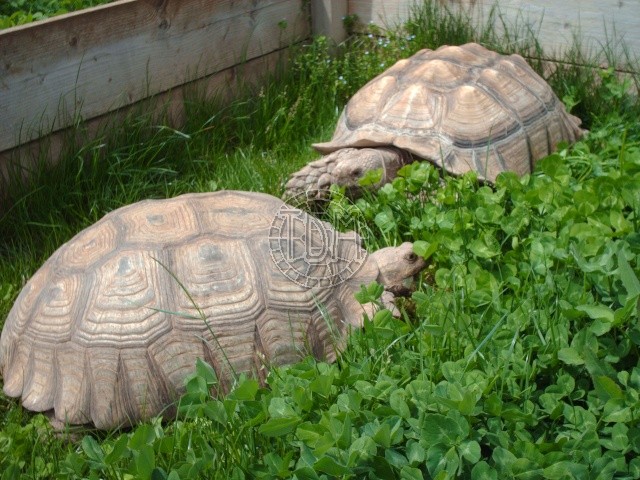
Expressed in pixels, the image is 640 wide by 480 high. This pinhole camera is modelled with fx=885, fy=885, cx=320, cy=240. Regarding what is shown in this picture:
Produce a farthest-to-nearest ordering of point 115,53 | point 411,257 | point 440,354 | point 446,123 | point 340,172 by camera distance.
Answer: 1. point 115,53
2. point 446,123
3. point 340,172
4. point 411,257
5. point 440,354

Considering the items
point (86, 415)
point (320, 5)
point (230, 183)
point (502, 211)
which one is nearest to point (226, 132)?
point (230, 183)

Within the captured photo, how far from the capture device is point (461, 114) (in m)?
4.25

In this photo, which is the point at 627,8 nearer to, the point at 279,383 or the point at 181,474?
the point at 279,383

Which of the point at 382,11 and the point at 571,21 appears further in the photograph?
the point at 382,11

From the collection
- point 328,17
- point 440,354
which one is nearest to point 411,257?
point 440,354

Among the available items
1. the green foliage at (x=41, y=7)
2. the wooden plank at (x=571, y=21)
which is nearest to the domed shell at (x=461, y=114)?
the wooden plank at (x=571, y=21)

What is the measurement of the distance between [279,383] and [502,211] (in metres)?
1.25

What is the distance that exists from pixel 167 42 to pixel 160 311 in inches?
88.5

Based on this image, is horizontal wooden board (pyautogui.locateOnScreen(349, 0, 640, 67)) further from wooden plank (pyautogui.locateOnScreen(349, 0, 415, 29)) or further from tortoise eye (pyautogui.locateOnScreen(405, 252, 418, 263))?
tortoise eye (pyautogui.locateOnScreen(405, 252, 418, 263))

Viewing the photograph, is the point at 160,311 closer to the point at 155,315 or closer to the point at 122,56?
the point at 155,315

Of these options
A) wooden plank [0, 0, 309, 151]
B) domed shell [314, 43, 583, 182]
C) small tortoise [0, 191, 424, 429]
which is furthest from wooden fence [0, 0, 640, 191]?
small tortoise [0, 191, 424, 429]

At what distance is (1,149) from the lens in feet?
13.0

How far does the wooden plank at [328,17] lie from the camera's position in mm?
5584

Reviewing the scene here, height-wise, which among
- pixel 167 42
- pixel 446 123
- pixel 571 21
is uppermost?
pixel 167 42
